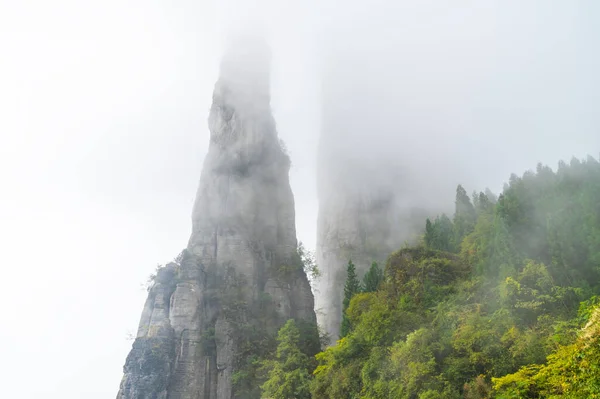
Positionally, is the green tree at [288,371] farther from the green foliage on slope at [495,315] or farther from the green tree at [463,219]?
the green tree at [463,219]

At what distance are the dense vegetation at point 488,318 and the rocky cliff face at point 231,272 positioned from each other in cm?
727

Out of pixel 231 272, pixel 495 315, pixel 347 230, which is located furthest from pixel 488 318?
pixel 347 230

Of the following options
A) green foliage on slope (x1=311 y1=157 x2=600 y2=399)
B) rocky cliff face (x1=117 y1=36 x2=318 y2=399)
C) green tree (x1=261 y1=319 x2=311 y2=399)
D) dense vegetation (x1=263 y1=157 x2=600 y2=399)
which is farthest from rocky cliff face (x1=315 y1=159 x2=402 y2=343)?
green foliage on slope (x1=311 y1=157 x2=600 y2=399)

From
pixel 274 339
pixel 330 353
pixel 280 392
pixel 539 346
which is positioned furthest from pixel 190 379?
pixel 539 346

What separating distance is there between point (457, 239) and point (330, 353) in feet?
76.4

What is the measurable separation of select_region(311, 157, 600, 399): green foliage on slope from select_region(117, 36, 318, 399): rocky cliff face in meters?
13.5

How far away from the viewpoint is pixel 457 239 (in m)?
56.7

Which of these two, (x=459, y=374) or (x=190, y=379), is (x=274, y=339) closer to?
(x=190, y=379)

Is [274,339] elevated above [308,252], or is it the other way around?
[308,252]

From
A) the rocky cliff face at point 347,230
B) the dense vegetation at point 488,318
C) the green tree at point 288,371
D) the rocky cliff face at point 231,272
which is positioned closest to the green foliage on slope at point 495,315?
the dense vegetation at point 488,318

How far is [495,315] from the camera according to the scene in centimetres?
3133

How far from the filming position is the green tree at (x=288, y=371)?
41.3m

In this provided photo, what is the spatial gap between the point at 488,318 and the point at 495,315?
0.44 m

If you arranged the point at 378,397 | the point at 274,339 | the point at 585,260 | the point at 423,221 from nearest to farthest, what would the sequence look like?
the point at 378,397, the point at 585,260, the point at 274,339, the point at 423,221
